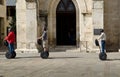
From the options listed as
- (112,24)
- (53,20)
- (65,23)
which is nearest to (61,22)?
(65,23)

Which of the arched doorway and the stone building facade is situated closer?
the stone building facade

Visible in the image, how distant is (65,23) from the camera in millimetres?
30922

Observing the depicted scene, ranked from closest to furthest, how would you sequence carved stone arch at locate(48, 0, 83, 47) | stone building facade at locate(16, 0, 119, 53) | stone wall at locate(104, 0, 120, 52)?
stone building facade at locate(16, 0, 119, 53) < stone wall at locate(104, 0, 120, 52) < carved stone arch at locate(48, 0, 83, 47)

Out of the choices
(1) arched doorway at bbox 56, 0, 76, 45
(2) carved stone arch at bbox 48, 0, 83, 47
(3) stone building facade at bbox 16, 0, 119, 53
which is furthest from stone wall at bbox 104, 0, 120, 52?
(1) arched doorway at bbox 56, 0, 76, 45

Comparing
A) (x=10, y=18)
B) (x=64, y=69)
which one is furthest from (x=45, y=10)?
(x=10, y=18)

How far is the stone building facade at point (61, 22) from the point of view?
2833 centimetres

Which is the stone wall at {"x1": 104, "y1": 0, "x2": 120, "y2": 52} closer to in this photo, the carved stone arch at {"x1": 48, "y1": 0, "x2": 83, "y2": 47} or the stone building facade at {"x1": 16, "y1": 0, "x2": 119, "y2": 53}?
the stone building facade at {"x1": 16, "y1": 0, "x2": 119, "y2": 53}

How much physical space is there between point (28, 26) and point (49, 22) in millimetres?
1967

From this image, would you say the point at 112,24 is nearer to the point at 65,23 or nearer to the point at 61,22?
the point at 65,23

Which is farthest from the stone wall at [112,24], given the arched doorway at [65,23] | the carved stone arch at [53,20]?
the arched doorway at [65,23]

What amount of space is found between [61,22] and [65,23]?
340 mm

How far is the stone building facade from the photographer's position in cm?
2833

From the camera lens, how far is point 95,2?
2780 centimetres

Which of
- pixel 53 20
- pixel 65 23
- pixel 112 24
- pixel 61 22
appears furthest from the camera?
pixel 65 23
